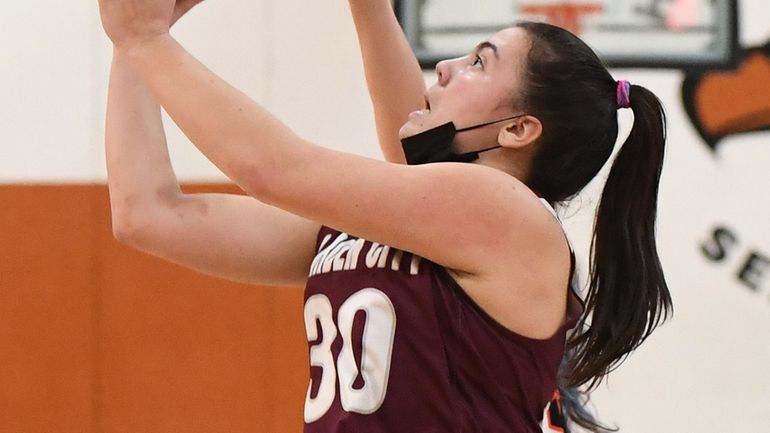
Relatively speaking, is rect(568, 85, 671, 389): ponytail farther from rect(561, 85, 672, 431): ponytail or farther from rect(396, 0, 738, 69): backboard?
rect(396, 0, 738, 69): backboard

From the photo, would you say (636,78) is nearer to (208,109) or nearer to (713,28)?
(713,28)

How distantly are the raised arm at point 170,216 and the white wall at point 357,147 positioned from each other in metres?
1.00

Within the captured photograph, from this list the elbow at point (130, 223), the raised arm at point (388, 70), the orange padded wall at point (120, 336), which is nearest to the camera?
the elbow at point (130, 223)

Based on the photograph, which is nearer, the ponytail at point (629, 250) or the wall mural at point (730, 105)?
the ponytail at point (629, 250)

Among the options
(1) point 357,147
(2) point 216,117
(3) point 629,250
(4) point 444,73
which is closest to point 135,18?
(2) point 216,117

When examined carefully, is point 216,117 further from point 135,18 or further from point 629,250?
point 629,250

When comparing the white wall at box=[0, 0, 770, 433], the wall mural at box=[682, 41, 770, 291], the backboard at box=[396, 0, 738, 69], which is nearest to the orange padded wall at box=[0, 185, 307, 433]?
the white wall at box=[0, 0, 770, 433]

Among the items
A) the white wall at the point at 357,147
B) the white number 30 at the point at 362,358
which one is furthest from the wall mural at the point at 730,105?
the white number 30 at the point at 362,358

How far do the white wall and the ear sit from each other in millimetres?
1124

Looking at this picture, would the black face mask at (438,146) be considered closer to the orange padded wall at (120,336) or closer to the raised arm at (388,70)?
the raised arm at (388,70)

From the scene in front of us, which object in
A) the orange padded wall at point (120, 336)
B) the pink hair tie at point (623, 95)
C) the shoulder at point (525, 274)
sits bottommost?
the orange padded wall at point (120, 336)

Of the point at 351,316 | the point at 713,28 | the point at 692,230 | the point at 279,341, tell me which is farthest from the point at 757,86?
the point at 351,316

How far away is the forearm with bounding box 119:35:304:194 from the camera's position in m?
1.05

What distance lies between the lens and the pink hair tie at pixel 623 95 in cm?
125
